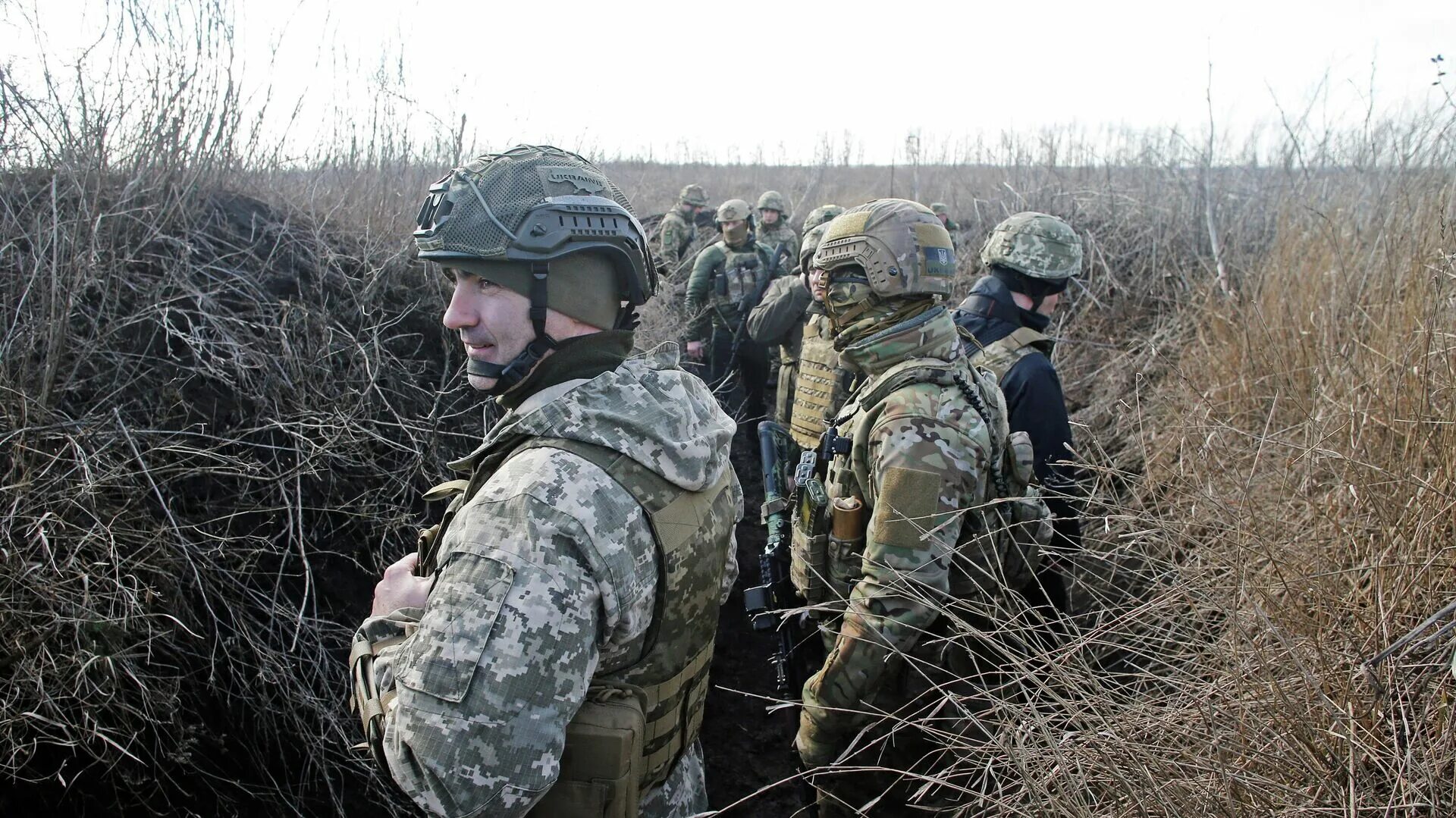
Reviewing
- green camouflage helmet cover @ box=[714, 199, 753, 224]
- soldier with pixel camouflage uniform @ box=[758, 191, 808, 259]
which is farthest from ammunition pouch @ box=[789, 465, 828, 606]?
soldier with pixel camouflage uniform @ box=[758, 191, 808, 259]

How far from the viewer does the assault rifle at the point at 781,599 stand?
264 centimetres

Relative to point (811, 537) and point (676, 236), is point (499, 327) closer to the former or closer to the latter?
point (811, 537)

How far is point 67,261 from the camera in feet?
10.1

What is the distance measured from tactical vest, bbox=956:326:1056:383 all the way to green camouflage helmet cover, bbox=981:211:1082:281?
1.07 ft

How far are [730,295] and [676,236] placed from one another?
2.78m

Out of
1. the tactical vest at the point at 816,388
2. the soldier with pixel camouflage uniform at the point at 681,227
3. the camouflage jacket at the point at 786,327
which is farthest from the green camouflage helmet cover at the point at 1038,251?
the soldier with pixel camouflage uniform at the point at 681,227

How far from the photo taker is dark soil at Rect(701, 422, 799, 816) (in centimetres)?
371

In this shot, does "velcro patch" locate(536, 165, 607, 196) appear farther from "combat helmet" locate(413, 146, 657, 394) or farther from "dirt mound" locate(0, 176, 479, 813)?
"dirt mound" locate(0, 176, 479, 813)

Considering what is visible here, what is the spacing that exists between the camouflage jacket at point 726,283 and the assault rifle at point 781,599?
4.27m

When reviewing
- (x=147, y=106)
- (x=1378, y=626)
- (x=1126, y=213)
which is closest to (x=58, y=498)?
(x=147, y=106)

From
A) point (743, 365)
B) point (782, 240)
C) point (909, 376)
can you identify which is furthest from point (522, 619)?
point (782, 240)

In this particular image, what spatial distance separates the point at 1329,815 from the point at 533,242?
1.67 meters

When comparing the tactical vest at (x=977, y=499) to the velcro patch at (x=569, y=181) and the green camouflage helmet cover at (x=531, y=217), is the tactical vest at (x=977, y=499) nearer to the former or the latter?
the green camouflage helmet cover at (x=531, y=217)

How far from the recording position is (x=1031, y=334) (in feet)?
11.3
